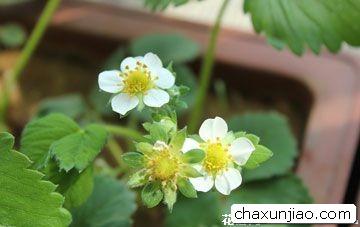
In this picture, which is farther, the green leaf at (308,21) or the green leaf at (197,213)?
the green leaf at (197,213)

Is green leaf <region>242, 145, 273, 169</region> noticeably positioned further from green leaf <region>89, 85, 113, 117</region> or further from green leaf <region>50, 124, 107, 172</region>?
green leaf <region>89, 85, 113, 117</region>

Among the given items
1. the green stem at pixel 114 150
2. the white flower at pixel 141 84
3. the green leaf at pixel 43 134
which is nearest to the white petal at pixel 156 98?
the white flower at pixel 141 84

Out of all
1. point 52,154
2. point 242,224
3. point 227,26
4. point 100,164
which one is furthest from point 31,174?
point 227,26

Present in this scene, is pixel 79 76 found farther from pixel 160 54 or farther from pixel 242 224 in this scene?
pixel 242 224

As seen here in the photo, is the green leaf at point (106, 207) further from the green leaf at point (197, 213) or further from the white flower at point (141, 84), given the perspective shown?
the white flower at point (141, 84)

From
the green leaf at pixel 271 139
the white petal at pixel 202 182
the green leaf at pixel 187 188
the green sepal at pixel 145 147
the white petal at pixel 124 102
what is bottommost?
the green leaf at pixel 187 188
